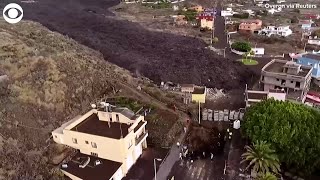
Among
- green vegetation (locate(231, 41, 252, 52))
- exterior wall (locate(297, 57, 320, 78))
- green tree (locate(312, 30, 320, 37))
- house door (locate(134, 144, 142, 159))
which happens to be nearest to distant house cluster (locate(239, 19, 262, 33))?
green tree (locate(312, 30, 320, 37))

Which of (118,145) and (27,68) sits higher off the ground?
(27,68)

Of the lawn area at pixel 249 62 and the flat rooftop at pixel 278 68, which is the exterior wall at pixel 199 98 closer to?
the flat rooftop at pixel 278 68

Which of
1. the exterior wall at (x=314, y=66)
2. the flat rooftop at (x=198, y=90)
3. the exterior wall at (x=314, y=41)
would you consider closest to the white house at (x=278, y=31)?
the exterior wall at (x=314, y=41)

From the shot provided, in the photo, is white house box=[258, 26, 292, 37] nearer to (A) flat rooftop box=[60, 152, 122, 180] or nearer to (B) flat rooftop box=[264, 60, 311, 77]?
(B) flat rooftop box=[264, 60, 311, 77]

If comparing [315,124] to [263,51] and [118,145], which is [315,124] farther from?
[263,51]

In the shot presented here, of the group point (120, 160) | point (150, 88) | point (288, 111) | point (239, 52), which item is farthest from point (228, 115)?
point (239, 52)

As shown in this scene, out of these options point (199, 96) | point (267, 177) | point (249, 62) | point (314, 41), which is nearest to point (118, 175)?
point (267, 177)
